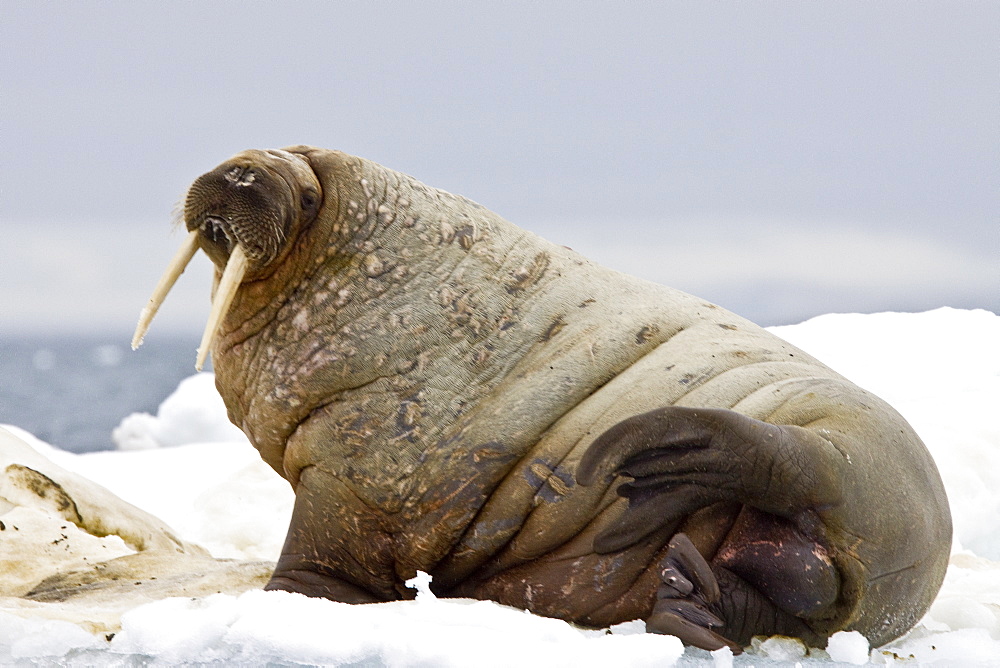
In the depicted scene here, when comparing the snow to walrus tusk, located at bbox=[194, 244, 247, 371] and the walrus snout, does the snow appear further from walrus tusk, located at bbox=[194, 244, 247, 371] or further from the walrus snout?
the walrus snout

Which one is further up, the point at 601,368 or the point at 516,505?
the point at 601,368

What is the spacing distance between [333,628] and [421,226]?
6.45 feet

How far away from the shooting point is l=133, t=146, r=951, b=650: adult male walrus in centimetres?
381

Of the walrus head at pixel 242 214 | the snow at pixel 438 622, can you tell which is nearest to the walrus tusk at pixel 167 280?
the walrus head at pixel 242 214

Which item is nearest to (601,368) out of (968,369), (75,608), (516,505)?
(516,505)

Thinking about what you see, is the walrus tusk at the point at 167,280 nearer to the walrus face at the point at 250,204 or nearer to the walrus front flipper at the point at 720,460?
the walrus face at the point at 250,204

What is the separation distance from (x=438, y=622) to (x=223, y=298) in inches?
64.1

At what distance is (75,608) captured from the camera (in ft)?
15.0

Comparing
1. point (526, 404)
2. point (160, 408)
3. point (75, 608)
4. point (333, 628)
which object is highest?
point (526, 404)

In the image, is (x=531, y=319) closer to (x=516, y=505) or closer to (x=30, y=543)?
(x=516, y=505)

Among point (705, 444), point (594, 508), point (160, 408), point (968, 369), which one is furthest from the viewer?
point (160, 408)

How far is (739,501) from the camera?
3.90 m

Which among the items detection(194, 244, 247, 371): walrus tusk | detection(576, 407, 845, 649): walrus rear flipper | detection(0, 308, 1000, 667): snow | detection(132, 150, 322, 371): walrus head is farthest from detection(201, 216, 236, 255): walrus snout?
detection(576, 407, 845, 649): walrus rear flipper

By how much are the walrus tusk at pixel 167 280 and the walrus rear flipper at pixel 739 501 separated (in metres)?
1.90
